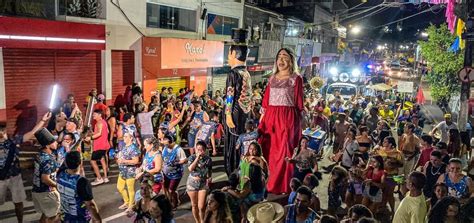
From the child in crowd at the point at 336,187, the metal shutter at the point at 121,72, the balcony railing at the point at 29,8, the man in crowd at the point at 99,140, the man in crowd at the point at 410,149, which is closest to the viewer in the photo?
the child in crowd at the point at 336,187

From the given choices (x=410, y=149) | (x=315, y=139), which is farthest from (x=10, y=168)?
(x=410, y=149)

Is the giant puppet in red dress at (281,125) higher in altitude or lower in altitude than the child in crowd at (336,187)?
higher

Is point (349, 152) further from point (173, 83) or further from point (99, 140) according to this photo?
point (173, 83)

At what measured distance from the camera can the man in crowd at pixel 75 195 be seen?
180 inches

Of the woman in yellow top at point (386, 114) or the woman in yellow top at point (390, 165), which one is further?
the woman in yellow top at point (386, 114)

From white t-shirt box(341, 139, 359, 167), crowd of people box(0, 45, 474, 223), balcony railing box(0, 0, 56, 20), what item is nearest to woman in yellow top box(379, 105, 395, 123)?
crowd of people box(0, 45, 474, 223)

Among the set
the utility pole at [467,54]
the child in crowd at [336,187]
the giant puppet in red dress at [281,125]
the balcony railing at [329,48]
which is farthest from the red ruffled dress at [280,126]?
the balcony railing at [329,48]

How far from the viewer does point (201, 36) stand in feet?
66.2

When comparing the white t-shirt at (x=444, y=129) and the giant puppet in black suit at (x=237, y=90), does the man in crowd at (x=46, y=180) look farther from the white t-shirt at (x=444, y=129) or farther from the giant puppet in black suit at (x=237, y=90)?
the white t-shirt at (x=444, y=129)

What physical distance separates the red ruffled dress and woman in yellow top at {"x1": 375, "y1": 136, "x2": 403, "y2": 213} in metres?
1.56

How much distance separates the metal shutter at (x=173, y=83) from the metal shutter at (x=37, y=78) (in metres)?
3.72

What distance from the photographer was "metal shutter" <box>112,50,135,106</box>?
15.2 metres

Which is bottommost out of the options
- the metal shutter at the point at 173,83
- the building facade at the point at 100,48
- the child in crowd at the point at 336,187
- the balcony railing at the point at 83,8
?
the child in crowd at the point at 336,187

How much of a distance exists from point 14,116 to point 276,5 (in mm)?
30515
